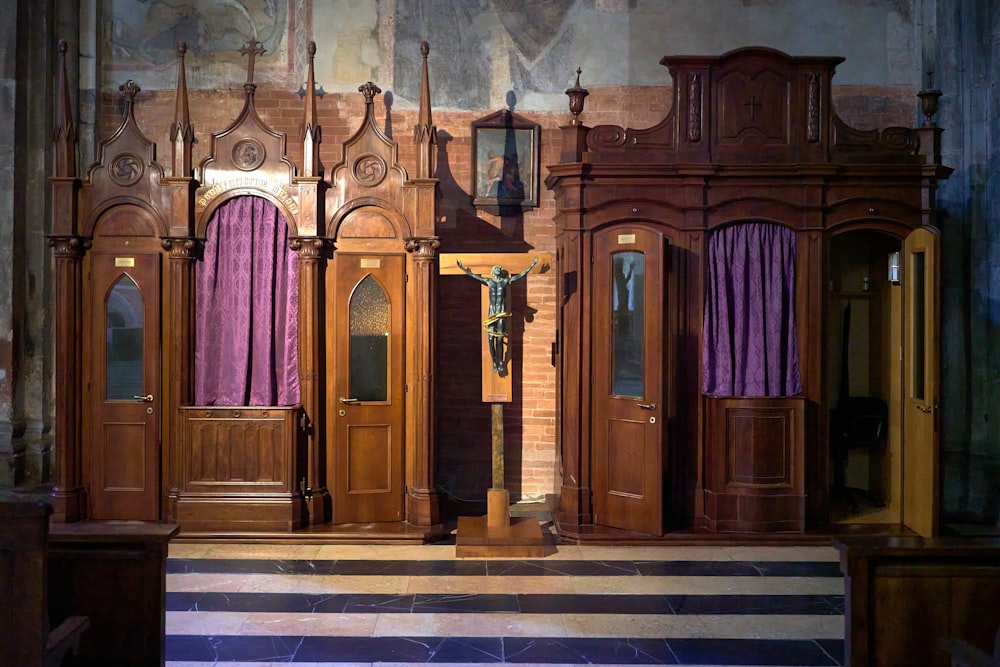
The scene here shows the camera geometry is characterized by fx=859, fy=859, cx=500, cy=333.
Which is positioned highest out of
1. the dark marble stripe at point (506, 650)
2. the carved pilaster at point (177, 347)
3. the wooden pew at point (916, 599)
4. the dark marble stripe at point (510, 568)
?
the carved pilaster at point (177, 347)

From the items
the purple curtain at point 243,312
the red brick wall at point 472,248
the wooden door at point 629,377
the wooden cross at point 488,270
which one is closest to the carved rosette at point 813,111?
the red brick wall at point 472,248

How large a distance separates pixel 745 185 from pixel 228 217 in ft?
13.2

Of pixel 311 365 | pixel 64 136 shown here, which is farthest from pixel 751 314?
pixel 64 136

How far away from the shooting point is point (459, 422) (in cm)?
765

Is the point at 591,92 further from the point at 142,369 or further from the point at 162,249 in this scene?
the point at 142,369

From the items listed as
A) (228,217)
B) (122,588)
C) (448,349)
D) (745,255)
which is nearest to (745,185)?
(745,255)

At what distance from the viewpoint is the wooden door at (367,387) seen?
667 centimetres

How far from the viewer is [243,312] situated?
668cm

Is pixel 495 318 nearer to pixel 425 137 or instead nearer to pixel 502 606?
pixel 425 137

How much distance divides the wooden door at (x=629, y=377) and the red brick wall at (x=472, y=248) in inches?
41.8

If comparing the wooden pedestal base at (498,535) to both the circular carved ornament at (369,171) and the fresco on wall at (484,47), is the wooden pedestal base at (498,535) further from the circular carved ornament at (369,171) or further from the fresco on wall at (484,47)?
the fresco on wall at (484,47)

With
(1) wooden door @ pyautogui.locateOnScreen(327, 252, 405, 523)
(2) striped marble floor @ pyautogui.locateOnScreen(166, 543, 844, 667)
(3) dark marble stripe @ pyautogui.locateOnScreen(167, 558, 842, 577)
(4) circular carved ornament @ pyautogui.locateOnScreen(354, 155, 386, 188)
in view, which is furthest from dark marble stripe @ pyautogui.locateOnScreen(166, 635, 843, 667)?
(4) circular carved ornament @ pyautogui.locateOnScreen(354, 155, 386, 188)

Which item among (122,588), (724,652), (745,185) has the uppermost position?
(745,185)

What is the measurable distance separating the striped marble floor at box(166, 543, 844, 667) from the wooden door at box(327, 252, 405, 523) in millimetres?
538
